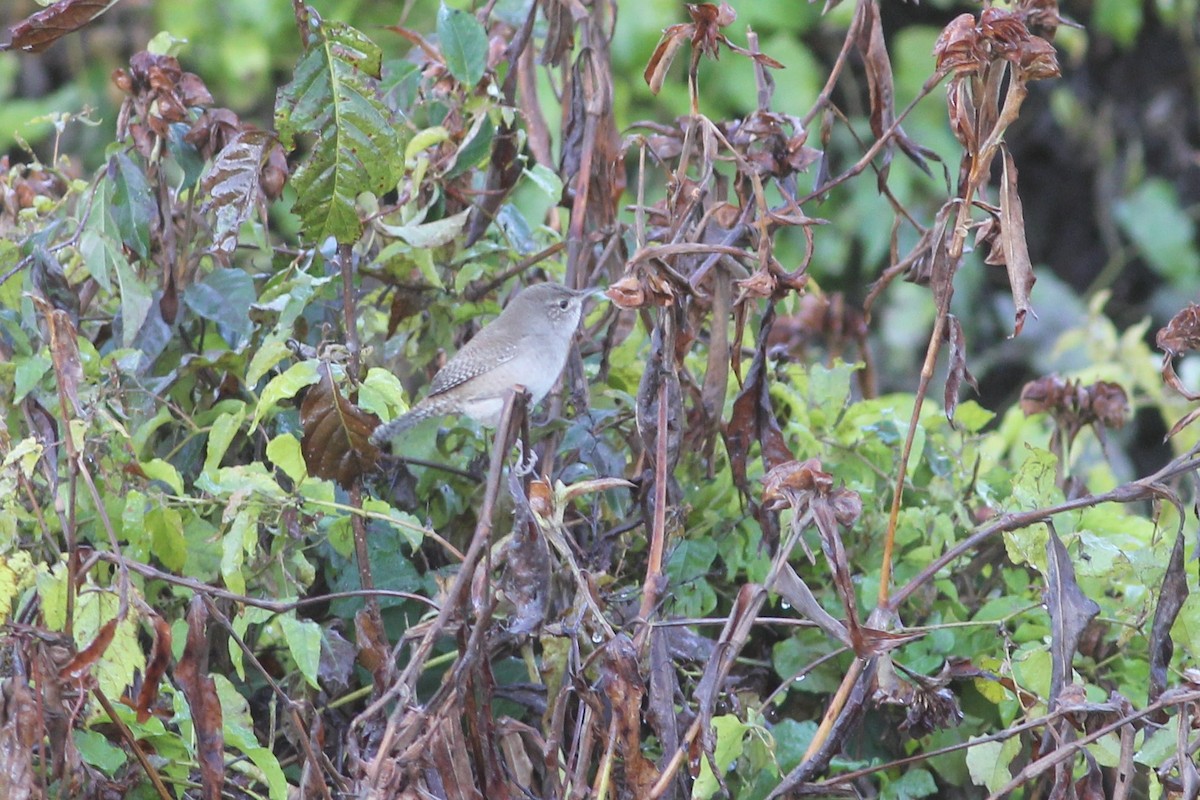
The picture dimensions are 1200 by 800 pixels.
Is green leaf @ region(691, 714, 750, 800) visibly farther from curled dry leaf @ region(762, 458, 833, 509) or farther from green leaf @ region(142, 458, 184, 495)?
green leaf @ region(142, 458, 184, 495)

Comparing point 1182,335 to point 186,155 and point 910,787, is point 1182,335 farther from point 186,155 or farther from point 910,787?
point 186,155

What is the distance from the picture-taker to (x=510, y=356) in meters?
3.08

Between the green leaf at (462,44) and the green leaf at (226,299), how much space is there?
550 millimetres

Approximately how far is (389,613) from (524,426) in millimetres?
659

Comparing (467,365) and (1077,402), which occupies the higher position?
(467,365)

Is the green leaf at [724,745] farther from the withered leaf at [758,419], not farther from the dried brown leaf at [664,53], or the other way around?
the dried brown leaf at [664,53]

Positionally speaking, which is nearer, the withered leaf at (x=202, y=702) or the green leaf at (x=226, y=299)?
the withered leaf at (x=202, y=702)

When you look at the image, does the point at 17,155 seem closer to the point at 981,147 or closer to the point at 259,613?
the point at 259,613

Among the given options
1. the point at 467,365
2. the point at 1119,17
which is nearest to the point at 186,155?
the point at 467,365

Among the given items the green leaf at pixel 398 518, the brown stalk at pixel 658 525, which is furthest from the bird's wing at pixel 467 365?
the brown stalk at pixel 658 525

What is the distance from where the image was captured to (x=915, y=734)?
2.16m

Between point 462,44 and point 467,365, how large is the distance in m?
0.68

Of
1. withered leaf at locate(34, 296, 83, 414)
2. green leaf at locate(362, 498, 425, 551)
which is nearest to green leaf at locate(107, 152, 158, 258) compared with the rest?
withered leaf at locate(34, 296, 83, 414)

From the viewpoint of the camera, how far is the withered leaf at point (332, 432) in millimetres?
1976
